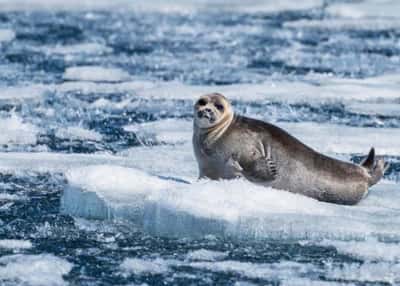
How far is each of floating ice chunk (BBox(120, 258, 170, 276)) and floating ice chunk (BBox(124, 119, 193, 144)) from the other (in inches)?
A: 104

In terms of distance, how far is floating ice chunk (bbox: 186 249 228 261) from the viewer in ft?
15.9

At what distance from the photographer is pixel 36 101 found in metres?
8.96

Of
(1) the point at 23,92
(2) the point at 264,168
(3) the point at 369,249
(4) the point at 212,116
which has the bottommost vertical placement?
(1) the point at 23,92

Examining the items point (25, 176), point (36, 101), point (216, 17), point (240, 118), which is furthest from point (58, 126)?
point (216, 17)

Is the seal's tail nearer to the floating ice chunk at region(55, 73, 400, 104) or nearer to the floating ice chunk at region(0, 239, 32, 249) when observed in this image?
the floating ice chunk at region(0, 239, 32, 249)

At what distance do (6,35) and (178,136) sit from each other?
216 inches

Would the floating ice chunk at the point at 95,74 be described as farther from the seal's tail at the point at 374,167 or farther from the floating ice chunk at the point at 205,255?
the floating ice chunk at the point at 205,255

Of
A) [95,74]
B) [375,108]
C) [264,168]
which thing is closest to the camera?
[264,168]

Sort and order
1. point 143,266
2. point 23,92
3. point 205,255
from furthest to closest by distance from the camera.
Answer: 1. point 23,92
2. point 205,255
3. point 143,266

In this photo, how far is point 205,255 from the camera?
4871 millimetres

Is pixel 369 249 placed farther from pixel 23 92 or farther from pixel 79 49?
pixel 79 49

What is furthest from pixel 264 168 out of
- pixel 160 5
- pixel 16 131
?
pixel 160 5

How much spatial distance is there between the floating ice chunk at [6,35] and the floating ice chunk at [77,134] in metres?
4.67

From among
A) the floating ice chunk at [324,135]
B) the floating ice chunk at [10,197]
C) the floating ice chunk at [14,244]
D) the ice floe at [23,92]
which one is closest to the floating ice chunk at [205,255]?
the floating ice chunk at [14,244]
